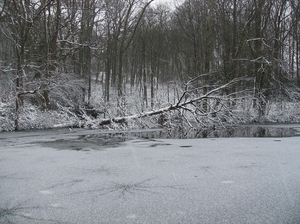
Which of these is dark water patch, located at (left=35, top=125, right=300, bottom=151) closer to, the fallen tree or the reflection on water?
the reflection on water

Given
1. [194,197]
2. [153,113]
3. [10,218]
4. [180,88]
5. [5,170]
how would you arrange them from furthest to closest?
[180,88] → [153,113] → [5,170] → [194,197] → [10,218]

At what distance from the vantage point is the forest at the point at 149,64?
14047 millimetres

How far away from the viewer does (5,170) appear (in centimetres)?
525

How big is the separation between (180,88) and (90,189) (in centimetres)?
1092

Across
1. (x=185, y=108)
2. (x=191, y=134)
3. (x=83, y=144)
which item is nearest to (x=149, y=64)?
(x=185, y=108)

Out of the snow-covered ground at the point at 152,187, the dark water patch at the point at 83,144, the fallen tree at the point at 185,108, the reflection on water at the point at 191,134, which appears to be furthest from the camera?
the fallen tree at the point at 185,108

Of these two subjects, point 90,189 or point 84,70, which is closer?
point 90,189

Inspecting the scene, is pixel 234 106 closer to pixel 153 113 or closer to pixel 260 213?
pixel 153 113

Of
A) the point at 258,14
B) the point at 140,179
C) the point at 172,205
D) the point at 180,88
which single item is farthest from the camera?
the point at 258,14

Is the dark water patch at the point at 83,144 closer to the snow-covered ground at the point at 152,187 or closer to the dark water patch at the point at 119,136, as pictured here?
the dark water patch at the point at 119,136

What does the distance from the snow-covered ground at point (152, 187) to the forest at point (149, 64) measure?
6.89 m

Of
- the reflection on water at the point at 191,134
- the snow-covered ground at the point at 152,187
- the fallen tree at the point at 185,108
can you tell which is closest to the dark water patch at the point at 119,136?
the reflection on water at the point at 191,134

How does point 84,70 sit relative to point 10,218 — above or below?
above

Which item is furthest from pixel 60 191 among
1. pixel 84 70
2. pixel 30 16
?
pixel 84 70
